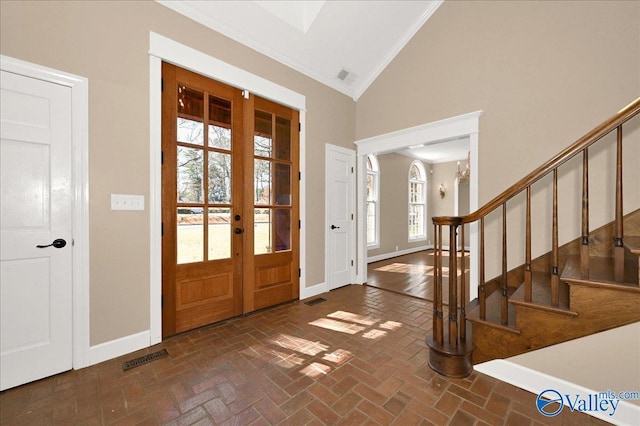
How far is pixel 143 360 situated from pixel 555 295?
303 centimetres

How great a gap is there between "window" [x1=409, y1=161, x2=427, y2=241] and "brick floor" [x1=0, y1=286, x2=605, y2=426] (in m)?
5.66

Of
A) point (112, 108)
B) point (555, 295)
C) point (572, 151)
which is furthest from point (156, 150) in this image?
point (555, 295)

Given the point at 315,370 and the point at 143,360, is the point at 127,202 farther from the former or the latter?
the point at 315,370

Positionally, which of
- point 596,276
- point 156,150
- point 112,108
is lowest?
point 596,276

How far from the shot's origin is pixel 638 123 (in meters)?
2.24

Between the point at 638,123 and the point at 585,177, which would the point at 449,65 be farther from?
the point at 585,177

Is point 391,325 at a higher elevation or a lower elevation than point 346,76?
lower

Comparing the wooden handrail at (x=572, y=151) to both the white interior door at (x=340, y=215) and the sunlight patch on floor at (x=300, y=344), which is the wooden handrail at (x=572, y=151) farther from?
the white interior door at (x=340, y=215)

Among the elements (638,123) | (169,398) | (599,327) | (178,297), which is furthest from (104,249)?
(638,123)

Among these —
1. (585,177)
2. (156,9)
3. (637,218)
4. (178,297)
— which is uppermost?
(156,9)

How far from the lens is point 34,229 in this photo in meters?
1.93

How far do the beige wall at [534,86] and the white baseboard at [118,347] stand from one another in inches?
142

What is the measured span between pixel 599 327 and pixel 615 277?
29 centimetres

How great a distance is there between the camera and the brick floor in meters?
1.56
